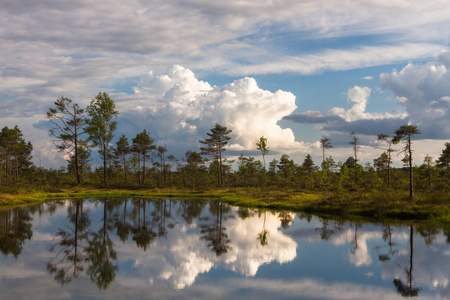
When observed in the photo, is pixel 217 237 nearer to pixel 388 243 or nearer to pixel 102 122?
pixel 388 243

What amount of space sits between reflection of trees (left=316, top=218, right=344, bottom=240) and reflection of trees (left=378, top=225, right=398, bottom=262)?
10.8 ft

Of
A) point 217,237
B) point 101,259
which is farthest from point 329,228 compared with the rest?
point 101,259

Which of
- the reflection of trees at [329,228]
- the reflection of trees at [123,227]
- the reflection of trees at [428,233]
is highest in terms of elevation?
the reflection of trees at [428,233]

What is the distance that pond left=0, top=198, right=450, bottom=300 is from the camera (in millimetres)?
13957

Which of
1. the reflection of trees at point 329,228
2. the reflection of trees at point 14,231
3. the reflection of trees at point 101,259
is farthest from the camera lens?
the reflection of trees at point 329,228

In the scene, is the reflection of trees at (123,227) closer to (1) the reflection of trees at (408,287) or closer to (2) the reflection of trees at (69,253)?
(2) the reflection of trees at (69,253)

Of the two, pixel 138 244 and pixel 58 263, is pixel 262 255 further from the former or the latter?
pixel 58 263

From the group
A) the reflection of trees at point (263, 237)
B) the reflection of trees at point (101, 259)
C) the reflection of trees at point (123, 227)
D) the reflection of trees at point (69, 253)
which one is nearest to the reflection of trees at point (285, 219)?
the reflection of trees at point (263, 237)

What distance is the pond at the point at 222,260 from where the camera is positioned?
14.0 metres

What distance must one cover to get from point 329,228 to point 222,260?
12.6 meters

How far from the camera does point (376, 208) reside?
112 ft

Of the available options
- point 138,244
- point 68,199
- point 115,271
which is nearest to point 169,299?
point 115,271

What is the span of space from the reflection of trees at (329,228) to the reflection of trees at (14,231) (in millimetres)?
19749

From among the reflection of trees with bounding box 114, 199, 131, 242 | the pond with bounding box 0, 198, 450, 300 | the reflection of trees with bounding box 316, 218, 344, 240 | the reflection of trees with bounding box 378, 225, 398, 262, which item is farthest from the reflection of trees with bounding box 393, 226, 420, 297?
the reflection of trees with bounding box 114, 199, 131, 242
